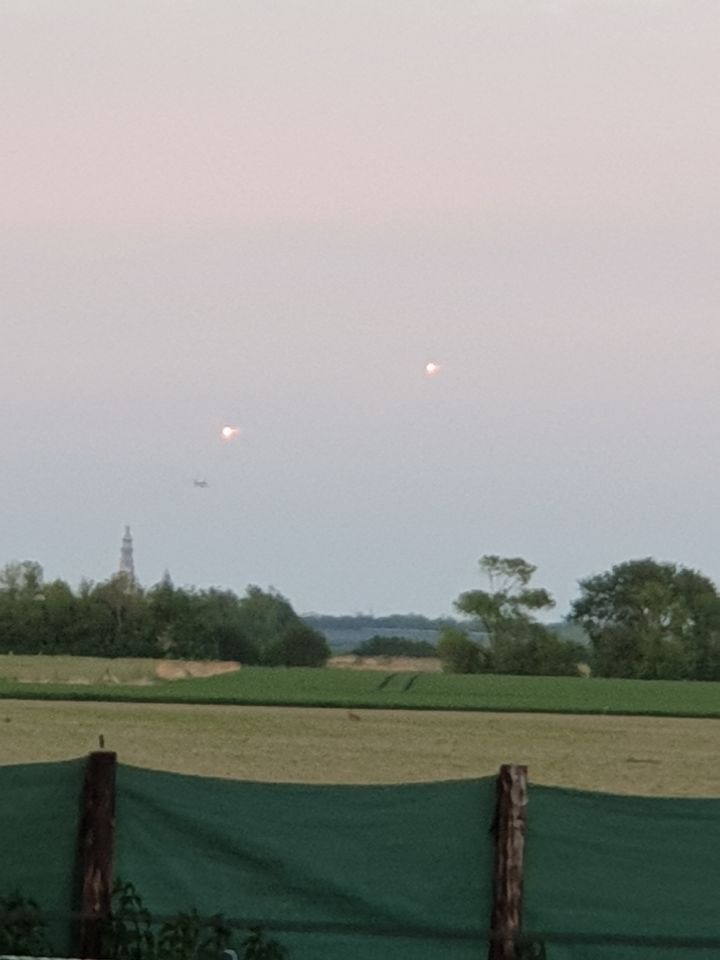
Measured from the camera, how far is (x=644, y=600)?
123000 millimetres

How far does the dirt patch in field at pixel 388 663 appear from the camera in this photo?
12212cm

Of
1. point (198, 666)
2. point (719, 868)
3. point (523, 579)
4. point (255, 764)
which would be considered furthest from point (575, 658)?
point (719, 868)

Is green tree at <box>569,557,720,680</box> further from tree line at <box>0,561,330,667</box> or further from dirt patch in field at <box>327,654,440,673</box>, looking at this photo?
tree line at <box>0,561,330,667</box>

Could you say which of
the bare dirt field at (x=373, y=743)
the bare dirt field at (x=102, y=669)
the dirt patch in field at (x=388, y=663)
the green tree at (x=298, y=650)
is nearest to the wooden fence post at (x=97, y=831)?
the bare dirt field at (x=373, y=743)

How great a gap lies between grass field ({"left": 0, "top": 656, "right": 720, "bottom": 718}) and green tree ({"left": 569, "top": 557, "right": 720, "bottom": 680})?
16746mm

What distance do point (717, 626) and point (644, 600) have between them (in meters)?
6.15

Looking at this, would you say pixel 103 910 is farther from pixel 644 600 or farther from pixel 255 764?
pixel 644 600

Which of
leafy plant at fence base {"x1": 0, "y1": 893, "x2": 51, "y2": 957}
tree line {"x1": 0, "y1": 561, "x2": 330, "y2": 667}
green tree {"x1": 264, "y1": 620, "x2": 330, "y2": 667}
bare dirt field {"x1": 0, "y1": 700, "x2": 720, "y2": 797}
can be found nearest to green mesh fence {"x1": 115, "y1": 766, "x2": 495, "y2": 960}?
leafy plant at fence base {"x1": 0, "y1": 893, "x2": 51, "y2": 957}

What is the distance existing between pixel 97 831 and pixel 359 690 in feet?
229

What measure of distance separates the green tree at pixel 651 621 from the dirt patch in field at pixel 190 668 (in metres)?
24.3

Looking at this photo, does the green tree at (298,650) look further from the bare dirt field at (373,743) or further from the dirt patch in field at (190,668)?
the bare dirt field at (373,743)

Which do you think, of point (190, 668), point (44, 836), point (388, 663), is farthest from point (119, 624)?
point (44, 836)

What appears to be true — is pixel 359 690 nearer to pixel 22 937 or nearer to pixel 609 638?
pixel 609 638

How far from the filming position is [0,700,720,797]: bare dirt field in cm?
3672
